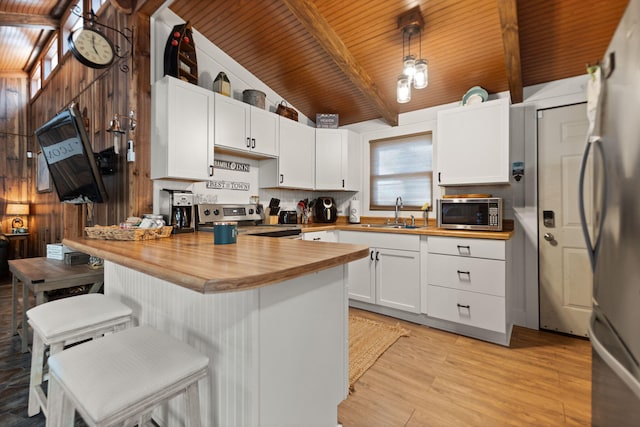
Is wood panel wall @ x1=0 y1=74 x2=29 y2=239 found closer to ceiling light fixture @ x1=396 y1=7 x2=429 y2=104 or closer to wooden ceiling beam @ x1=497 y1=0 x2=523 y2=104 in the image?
ceiling light fixture @ x1=396 y1=7 x2=429 y2=104

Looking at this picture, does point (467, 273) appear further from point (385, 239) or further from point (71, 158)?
point (71, 158)

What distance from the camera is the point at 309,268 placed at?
3.03 ft

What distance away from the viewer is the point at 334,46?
98.6 inches

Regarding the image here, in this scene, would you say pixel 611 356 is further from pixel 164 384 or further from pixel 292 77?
pixel 292 77

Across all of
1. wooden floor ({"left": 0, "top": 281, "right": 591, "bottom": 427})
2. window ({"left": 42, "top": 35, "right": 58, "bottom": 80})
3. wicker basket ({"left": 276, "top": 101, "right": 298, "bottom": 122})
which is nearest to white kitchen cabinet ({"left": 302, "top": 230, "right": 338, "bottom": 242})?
wooden floor ({"left": 0, "top": 281, "right": 591, "bottom": 427})

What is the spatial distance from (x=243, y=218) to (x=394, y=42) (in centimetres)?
226

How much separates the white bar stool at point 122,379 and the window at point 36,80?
20.3 feet

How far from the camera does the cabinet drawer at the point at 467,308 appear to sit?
2.41 m

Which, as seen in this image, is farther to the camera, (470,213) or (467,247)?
(470,213)

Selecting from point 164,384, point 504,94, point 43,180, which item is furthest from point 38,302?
point 504,94

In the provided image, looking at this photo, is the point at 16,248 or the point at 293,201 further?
the point at 16,248

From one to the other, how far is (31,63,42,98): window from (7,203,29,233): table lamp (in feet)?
6.71

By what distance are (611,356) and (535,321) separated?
2411mm

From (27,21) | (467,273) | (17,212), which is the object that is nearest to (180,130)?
(467,273)
